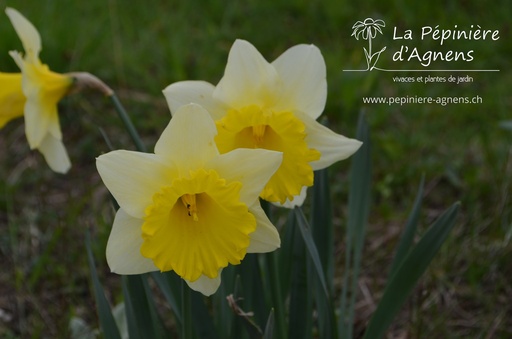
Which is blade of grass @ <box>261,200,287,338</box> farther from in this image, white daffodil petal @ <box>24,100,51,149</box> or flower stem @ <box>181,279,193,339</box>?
white daffodil petal @ <box>24,100,51,149</box>

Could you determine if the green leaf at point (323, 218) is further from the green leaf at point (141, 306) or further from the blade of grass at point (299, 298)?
the green leaf at point (141, 306)

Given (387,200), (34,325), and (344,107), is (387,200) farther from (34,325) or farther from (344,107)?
(34,325)

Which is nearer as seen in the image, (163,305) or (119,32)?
(163,305)

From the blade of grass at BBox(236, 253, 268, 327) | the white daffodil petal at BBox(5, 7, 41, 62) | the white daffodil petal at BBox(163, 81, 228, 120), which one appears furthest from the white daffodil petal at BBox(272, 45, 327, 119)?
the white daffodil petal at BBox(5, 7, 41, 62)

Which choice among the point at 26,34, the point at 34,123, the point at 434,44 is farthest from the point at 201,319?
the point at 434,44

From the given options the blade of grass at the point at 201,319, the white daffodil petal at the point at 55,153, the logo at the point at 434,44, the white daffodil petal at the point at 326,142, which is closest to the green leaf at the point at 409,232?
the white daffodil petal at the point at 326,142

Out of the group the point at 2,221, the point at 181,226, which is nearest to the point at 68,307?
the point at 2,221

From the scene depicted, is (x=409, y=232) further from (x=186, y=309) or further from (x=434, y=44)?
(x=434, y=44)
